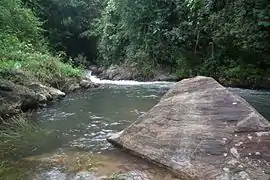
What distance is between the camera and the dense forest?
494 inches

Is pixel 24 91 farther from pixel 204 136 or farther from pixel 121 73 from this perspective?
pixel 121 73

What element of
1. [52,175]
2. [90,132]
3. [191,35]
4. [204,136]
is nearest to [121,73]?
[191,35]

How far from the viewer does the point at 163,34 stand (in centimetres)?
1728

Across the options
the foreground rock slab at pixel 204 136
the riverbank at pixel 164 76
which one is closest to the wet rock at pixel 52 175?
the foreground rock slab at pixel 204 136

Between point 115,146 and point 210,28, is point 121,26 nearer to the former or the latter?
point 210,28

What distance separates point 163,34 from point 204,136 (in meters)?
13.5

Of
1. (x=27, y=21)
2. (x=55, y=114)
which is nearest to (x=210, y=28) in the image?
(x=27, y=21)

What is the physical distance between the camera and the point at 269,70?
1250 cm

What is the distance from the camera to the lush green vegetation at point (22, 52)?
10555mm

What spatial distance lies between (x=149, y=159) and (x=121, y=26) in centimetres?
1637

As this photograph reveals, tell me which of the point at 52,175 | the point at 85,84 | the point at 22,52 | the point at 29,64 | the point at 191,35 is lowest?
the point at 52,175

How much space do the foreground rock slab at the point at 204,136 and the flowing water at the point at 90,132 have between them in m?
0.25

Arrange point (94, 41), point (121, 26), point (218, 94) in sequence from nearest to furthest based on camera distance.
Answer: point (218, 94)
point (121, 26)
point (94, 41)

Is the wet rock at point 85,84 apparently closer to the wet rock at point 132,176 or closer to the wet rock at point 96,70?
the wet rock at point 96,70
